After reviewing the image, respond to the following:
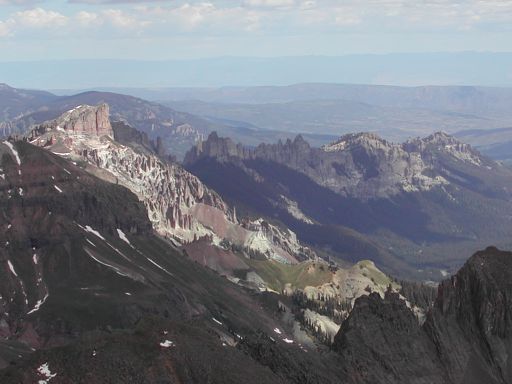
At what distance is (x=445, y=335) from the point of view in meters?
139

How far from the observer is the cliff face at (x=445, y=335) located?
5000 inches

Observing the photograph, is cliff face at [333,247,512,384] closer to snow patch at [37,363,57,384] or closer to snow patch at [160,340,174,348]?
snow patch at [160,340,174,348]

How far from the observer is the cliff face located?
417 ft

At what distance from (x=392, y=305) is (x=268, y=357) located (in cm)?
3227

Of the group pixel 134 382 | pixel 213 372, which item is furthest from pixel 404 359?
pixel 134 382

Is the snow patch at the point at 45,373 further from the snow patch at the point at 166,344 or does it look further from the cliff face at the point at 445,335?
the cliff face at the point at 445,335

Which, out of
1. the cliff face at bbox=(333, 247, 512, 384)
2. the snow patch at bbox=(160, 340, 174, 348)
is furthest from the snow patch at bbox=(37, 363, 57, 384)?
the cliff face at bbox=(333, 247, 512, 384)

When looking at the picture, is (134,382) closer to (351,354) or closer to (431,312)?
(351,354)

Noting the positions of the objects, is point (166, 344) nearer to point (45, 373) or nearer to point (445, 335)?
point (45, 373)

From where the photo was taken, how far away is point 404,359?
129375mm

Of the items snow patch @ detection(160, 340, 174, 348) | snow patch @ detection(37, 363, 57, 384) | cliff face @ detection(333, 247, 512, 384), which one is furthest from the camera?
cliff face @ detection(333, 247, 512, 384)

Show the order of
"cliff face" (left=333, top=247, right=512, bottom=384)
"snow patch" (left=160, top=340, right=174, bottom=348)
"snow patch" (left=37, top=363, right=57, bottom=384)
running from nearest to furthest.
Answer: "snow patch" (left=37, top=363, right=57, bottom=384) → "snow patch" (left=160, top=340, right=174, bottom=348) → "cliff face" (left=333, top=247, right=512, bottom=384)

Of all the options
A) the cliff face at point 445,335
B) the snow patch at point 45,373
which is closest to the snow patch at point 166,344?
the snow patch at point 45,373

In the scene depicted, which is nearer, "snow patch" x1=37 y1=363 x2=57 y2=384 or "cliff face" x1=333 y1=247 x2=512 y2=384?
"snow patch" x1=37 y1=363 x2=57 y2=384
